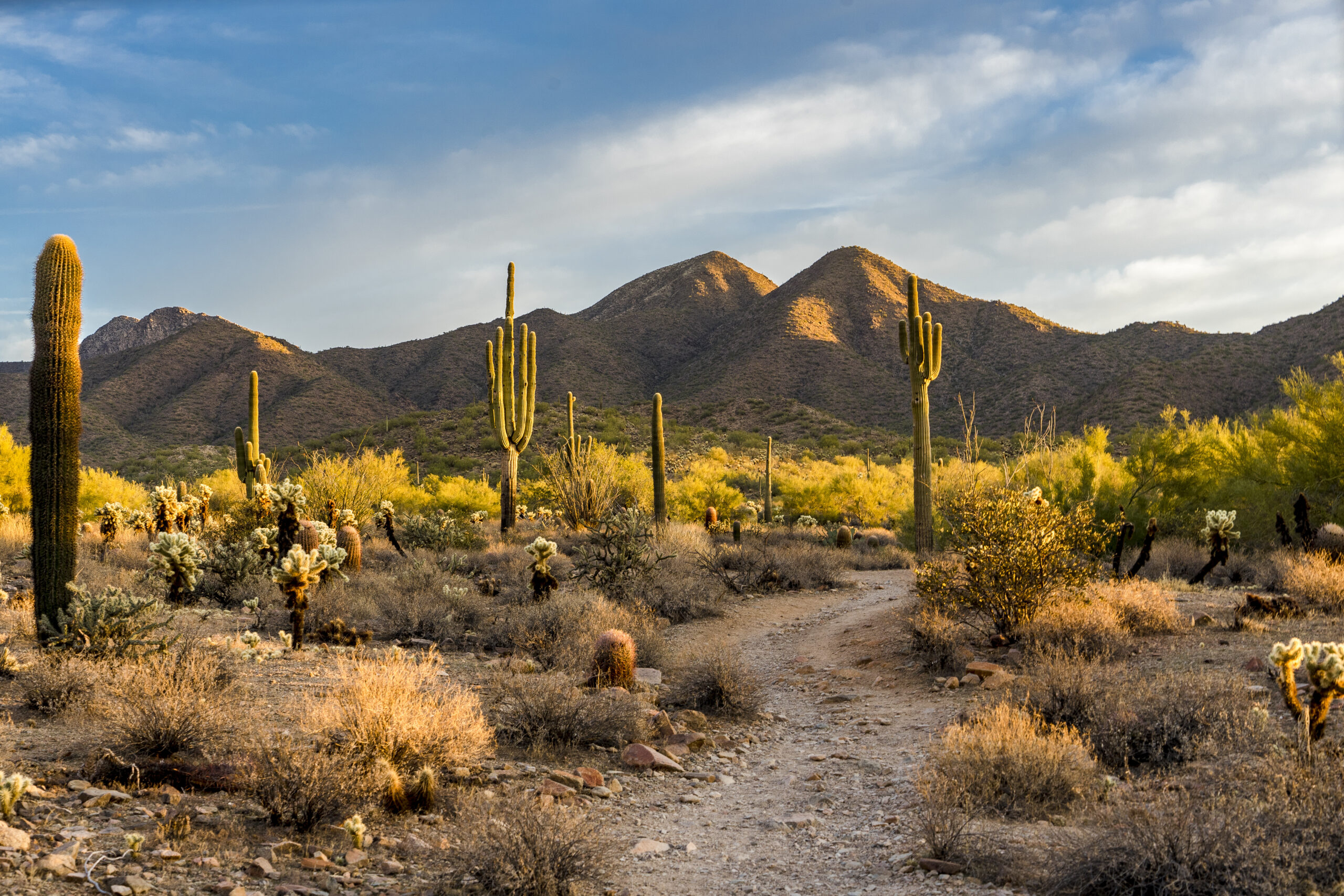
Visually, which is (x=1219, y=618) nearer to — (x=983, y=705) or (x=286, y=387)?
(x=983, y=705)

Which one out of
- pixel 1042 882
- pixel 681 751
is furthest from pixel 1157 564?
pixel 1042 882

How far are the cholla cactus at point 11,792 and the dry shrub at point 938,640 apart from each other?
804 centimetres

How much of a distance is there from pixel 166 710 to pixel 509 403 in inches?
612

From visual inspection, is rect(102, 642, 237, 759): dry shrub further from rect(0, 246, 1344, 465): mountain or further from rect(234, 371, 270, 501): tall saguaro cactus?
rect(0, 246, 1344, 465): mountain

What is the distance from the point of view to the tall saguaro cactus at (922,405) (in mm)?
17781

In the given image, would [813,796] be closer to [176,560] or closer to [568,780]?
[568,780]

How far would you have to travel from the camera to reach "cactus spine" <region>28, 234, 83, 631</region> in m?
7.66

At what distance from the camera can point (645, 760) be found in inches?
252

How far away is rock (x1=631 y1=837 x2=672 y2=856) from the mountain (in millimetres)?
41022

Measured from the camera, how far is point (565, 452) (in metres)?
22.6

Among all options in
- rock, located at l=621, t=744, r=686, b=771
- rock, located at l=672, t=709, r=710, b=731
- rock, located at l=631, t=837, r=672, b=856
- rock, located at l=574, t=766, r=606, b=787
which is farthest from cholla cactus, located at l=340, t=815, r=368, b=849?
rock, located at l=672, t=709, r=710, b=731

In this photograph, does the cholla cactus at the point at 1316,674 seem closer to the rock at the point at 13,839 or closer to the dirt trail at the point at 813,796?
the dirt trail at the point at 813,796

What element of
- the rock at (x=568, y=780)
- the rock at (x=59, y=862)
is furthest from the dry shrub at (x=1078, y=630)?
the rock at (x=59, y=862)

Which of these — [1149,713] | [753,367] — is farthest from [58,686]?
[753,367]
